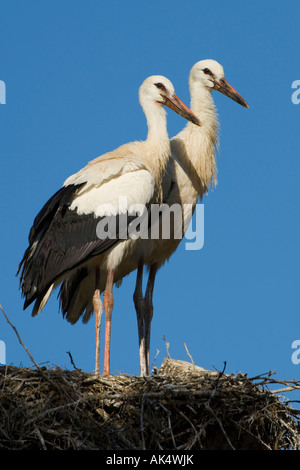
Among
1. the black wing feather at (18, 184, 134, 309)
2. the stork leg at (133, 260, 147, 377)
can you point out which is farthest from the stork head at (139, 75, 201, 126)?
the stork leg at (133, 260, 147, 377)

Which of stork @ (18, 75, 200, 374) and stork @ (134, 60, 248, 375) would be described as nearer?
stork @ (18, 75, 200, 374)

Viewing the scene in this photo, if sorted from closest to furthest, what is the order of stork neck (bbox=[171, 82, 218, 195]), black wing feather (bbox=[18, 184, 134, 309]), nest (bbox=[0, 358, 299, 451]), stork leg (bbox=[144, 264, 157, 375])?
nest (bbox=[0, 358, 299, 451]) → black wing feather (bbox=[18, 184, 134, 309]) → stork leg (bbox=[144, 264, 157, 375]) → stork neck (bbox=[171, 82, 218, 195])

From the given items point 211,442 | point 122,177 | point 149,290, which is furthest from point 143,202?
point 211,442

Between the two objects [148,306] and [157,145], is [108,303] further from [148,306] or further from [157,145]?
[157,145]

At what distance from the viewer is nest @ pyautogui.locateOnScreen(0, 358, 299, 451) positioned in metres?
8.20

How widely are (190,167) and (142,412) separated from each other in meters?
3.37

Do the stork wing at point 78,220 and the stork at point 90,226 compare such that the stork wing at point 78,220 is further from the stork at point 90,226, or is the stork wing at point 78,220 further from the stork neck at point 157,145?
the stork neck at point 157,145

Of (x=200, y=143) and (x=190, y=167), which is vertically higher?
(x=200, y=143)

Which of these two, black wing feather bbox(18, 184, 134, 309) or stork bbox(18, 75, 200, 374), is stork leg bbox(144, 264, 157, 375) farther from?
black wing feather bbox(18, 184, 134, 309)

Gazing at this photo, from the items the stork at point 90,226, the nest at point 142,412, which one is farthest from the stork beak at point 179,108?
the nest at point 142,412

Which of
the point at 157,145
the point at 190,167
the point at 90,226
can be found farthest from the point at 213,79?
the point at 90,226

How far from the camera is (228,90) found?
11.4 meters

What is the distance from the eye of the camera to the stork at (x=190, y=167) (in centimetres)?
1078
